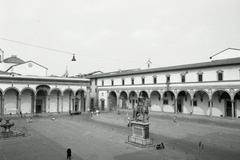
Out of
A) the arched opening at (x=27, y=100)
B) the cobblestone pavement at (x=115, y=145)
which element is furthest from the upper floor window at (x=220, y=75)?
the arched opening at (x=27, y=100)

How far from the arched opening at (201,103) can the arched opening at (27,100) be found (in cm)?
2613

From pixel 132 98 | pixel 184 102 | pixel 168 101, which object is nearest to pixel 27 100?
pixel 132 98

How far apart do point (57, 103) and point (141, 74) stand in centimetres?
1589

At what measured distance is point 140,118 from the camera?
54.4 ft

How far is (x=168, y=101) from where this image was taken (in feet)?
121

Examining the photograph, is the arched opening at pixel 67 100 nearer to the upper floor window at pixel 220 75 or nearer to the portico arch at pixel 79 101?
the portico arch at pixel 79 101

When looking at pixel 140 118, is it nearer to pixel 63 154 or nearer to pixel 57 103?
pixel 63 154

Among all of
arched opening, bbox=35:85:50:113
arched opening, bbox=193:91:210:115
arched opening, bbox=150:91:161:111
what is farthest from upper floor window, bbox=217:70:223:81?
arched opening, bbox=35:85:50:113

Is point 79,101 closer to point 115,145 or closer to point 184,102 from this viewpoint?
point 184,102

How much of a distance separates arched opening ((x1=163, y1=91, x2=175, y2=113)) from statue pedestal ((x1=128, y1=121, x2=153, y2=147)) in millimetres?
20454

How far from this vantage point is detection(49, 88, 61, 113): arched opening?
129 ft

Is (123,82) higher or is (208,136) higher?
(123,82)

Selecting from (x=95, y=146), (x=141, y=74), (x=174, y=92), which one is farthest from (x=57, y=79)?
(x=95, y=146)

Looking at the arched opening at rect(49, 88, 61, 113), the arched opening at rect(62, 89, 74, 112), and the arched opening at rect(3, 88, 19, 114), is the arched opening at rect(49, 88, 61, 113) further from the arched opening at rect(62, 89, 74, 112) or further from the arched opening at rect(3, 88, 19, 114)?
the arched opening at rect(3, 88, 19, 114)
